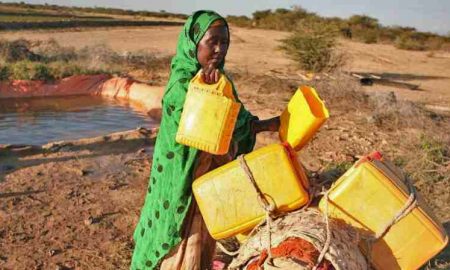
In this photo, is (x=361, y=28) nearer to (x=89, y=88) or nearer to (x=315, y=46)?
(x=315, y=46)

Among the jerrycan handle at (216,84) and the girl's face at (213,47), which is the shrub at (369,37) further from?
the jerrycan handle at (216,84)

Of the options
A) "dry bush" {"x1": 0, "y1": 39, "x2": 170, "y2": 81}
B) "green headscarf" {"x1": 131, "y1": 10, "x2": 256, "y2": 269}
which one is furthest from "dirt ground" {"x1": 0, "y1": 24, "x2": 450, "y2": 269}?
"dry bush" {"x1": 0, "y1": 39, "x2": 170, "y2": 81}

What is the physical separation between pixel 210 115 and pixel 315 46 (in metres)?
10.6

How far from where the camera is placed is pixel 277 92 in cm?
1000

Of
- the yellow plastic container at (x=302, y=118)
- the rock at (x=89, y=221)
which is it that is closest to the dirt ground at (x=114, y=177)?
the rock at (x=89, y=221)

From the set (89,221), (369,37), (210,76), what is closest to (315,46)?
(89,221)

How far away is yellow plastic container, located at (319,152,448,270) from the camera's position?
1.84 metres

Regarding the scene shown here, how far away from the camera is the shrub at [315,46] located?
39.0ft

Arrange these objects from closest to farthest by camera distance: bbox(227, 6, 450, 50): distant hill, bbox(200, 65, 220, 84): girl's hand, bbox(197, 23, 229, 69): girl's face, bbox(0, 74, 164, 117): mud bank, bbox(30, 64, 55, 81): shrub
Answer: bbox(200, 65, 220, 84): girl's hand < bbox(197, 23, 229, 69): girl's face < bbox(0, 74, 164, 117): mud bank < bbox(30, 64, 55, 81): shrub < bbox(227, 6, 450, 50): distant hill

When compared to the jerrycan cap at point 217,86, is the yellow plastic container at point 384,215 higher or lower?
lower

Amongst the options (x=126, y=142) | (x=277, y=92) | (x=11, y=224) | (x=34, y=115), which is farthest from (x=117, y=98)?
(x=11, y=224)

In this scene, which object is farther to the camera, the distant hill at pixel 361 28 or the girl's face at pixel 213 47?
the distant hill at pixel 361 28

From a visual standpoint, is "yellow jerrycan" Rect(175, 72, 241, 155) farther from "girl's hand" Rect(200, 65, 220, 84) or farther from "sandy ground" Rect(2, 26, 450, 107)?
"sandy ground" Rect(2, 26, 450, 107)

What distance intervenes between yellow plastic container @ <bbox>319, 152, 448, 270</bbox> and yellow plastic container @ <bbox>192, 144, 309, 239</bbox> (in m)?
0.13
